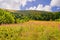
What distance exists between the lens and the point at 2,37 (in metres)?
10.3

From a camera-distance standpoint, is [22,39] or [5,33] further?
[5,33]

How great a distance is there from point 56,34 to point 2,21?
16332 mm

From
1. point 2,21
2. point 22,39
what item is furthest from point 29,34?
point 2,21

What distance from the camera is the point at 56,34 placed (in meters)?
9.78

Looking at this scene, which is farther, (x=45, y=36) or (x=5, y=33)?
(x=5, y=33)

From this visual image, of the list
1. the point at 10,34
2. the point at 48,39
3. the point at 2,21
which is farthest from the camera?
the point at 2,21

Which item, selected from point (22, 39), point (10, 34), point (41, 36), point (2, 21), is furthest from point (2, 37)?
point (2, 21)

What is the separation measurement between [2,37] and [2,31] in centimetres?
82

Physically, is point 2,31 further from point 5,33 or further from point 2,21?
point 2,21

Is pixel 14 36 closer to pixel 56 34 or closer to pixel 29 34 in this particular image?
pixel 29 34

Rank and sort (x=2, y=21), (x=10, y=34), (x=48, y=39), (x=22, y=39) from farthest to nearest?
1. (x=2, y=21)
2. (x=10, y=34)
3. (x=22, y=39)
4. (x=48, y=39)

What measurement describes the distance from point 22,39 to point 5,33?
1.42m

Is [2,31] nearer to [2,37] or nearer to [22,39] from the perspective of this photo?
[2,37]

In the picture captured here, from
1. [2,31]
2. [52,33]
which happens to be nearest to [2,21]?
[2,31]
